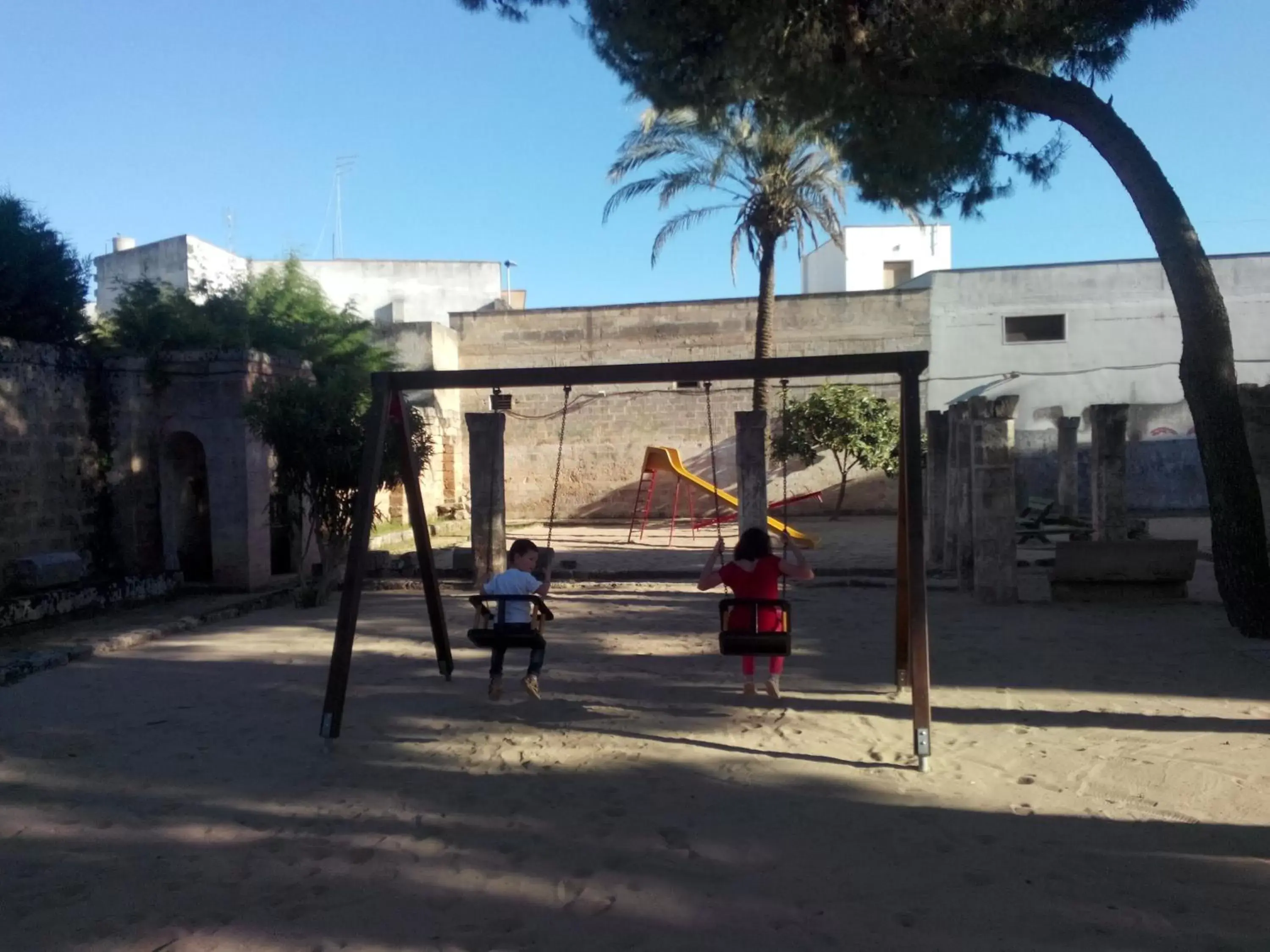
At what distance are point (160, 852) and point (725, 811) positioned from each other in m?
2.51

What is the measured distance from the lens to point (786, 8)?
8.67m

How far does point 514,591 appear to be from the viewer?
6.35m

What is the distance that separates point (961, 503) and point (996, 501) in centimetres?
138

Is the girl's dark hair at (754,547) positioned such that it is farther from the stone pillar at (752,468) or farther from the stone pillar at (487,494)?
the stone pillar at (487,494)

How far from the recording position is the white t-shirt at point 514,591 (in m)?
6.33

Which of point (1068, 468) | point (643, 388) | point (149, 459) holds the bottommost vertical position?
point (1068, 468)

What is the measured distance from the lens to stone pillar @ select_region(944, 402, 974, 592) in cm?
1116

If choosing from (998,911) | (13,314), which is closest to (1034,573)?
(998,911)

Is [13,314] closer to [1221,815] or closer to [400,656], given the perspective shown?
[400,656]

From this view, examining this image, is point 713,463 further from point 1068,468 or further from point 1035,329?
point 1035,329

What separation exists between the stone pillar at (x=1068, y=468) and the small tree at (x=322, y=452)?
13.3 metres

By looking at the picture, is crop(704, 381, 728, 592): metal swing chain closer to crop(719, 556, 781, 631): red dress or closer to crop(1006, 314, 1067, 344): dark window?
crop(719, 556, 781, 631): red dress

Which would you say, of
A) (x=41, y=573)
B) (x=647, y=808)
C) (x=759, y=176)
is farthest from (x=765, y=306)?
(x=647, y=808)

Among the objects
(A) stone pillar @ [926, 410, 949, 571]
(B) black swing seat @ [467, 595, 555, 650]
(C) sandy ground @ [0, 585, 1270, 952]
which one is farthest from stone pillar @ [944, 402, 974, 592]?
(B) black swing seat @ [467, 595, 555, 650]
